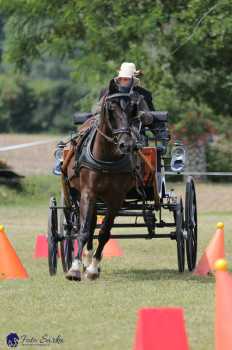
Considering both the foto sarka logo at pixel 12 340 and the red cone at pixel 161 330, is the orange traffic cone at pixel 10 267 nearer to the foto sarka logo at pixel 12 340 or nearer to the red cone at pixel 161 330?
the foto sarka logo at pixel 12 340

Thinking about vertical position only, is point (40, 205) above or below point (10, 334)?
below

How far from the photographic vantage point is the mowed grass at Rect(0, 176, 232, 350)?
8.32 meters

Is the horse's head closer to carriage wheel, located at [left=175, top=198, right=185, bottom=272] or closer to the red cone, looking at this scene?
carriage wheel, located at [left=175, top=198, right=185, bottom=272]

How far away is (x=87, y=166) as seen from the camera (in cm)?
1155

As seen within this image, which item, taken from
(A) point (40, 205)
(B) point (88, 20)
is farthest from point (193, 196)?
(B) point (88, 20)

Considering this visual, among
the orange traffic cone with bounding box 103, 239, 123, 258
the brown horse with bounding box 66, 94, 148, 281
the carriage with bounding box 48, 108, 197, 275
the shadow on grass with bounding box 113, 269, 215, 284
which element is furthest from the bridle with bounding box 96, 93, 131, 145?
the orange traffic cone with bounding box 103, 239, 123, 258

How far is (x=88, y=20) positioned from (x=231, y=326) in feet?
77.4

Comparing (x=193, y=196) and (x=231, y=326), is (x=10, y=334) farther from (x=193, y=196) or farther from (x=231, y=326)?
(x=193, y=196)

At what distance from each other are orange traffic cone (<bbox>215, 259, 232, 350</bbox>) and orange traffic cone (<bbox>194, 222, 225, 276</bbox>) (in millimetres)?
5533

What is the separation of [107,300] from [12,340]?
2035 millimetres

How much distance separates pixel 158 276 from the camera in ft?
40.1

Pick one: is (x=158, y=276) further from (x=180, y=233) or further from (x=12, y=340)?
(x=12, y=340)

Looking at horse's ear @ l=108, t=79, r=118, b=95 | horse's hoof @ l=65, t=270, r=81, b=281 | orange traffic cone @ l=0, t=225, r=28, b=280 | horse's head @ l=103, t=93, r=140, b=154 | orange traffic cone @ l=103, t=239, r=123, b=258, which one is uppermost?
horse's ear @ l=108, t=79, r=118, b=95

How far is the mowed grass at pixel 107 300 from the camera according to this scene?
8320 millimetres
